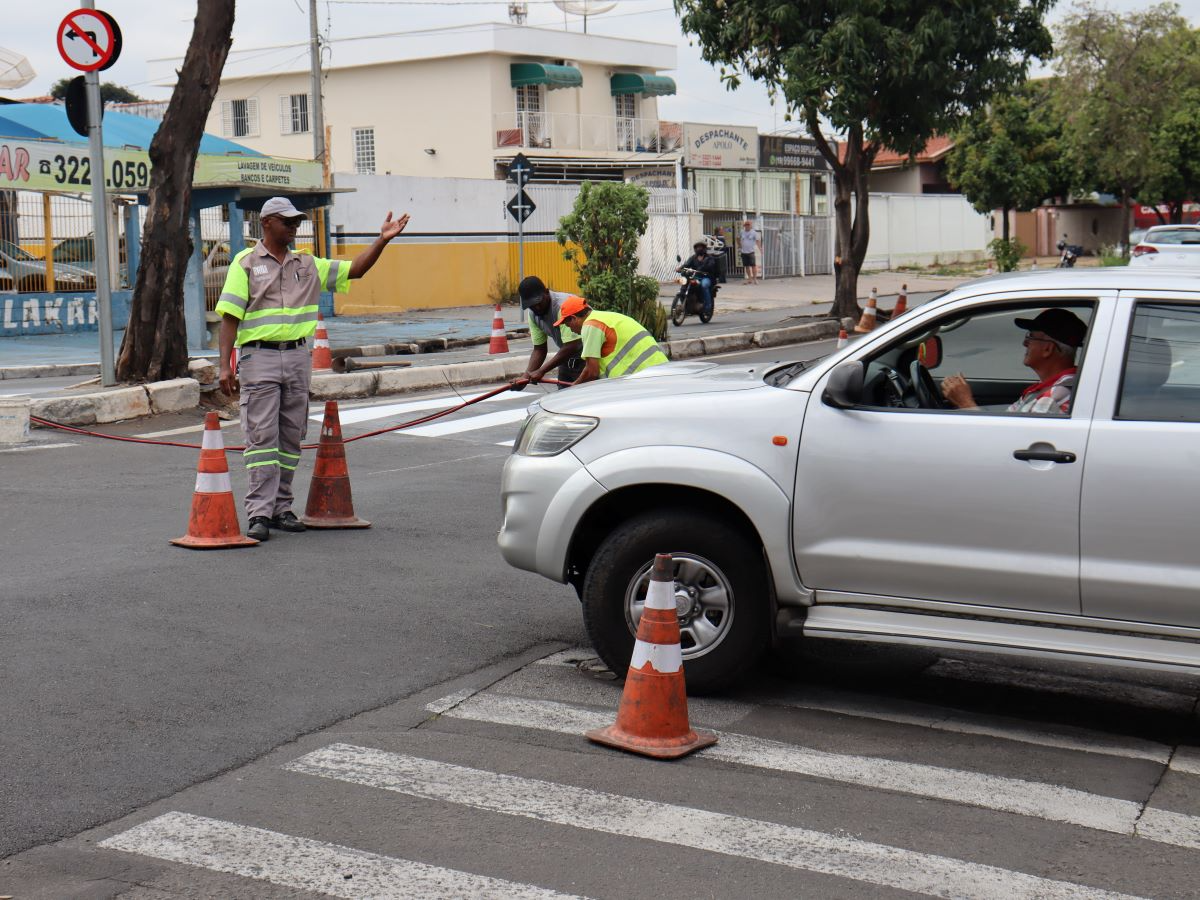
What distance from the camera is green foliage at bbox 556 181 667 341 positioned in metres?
21.0

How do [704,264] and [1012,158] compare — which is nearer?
[704,264]

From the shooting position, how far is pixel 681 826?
14.9 ft

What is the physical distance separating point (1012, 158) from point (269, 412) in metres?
48.3

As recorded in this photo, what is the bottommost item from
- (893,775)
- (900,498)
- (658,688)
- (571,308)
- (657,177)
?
(893,775)

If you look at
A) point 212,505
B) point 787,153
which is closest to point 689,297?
point 212,505

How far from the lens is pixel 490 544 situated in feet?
29.4

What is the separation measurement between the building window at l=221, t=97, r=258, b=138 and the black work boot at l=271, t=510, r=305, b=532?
154ft

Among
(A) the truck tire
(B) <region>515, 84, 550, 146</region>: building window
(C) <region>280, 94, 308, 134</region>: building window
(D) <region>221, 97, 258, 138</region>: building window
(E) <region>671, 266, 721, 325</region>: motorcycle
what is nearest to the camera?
(A) the truck tire

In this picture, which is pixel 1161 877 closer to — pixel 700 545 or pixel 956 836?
pixel 956 836

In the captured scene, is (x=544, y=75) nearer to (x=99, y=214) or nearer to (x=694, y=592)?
(x=99, y=214)

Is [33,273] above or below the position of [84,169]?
below

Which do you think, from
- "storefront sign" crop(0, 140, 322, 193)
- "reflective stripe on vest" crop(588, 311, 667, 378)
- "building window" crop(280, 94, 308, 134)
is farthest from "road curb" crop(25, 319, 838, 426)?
"building window" crop(280, 94, 308, 134)

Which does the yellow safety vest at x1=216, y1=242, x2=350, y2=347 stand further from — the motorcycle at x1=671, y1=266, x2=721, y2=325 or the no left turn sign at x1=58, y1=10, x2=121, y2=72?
the motorcycle at x1=671, y1=266, x2=721, y2=325

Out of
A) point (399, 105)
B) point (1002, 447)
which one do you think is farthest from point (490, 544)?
point (399, 105)
